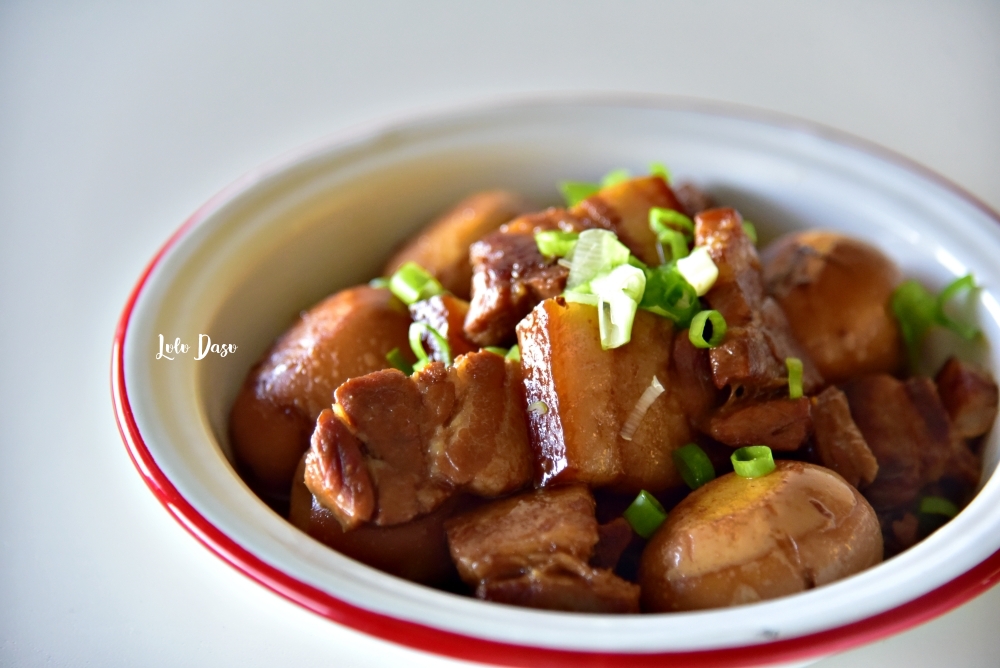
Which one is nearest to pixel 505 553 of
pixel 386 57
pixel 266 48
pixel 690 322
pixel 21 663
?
pixel 690 322

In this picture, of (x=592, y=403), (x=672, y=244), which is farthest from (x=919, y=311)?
(x=592, y=403)

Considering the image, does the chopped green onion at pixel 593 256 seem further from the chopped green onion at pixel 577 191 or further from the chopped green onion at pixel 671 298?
the chopped green onion at pixel 577 191

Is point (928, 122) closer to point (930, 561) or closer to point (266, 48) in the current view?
point (930, 561)

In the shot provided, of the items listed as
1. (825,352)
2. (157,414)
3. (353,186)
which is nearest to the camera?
(157,414)

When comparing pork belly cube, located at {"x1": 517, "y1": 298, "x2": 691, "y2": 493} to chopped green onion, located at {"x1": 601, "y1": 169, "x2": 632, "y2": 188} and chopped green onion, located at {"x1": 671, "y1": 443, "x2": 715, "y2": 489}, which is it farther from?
chopped green onion, located at {"x1": 601, "y1": 169, "x2": 632, "y2": 188}

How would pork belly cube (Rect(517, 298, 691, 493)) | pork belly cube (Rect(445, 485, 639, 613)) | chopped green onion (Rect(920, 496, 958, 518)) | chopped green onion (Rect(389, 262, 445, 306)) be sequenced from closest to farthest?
1. pork belly cube (Rect(445, 485, 639, 613))
2. pork belly cube (Rect(517, 298, 691, 493))
3. chopped green onion (Rect(920, 496, 958, 518))
4. chopped green onion (Rect(389, 262, 445, 306))

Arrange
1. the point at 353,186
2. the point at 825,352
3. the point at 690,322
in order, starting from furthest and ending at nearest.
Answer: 1. the point at 353,186
2. the point at 825,352
3. the point at 690,322

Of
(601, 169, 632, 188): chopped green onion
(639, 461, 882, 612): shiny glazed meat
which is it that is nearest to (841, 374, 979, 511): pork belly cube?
(639, 461, 882, 612): shiny glazed meat
